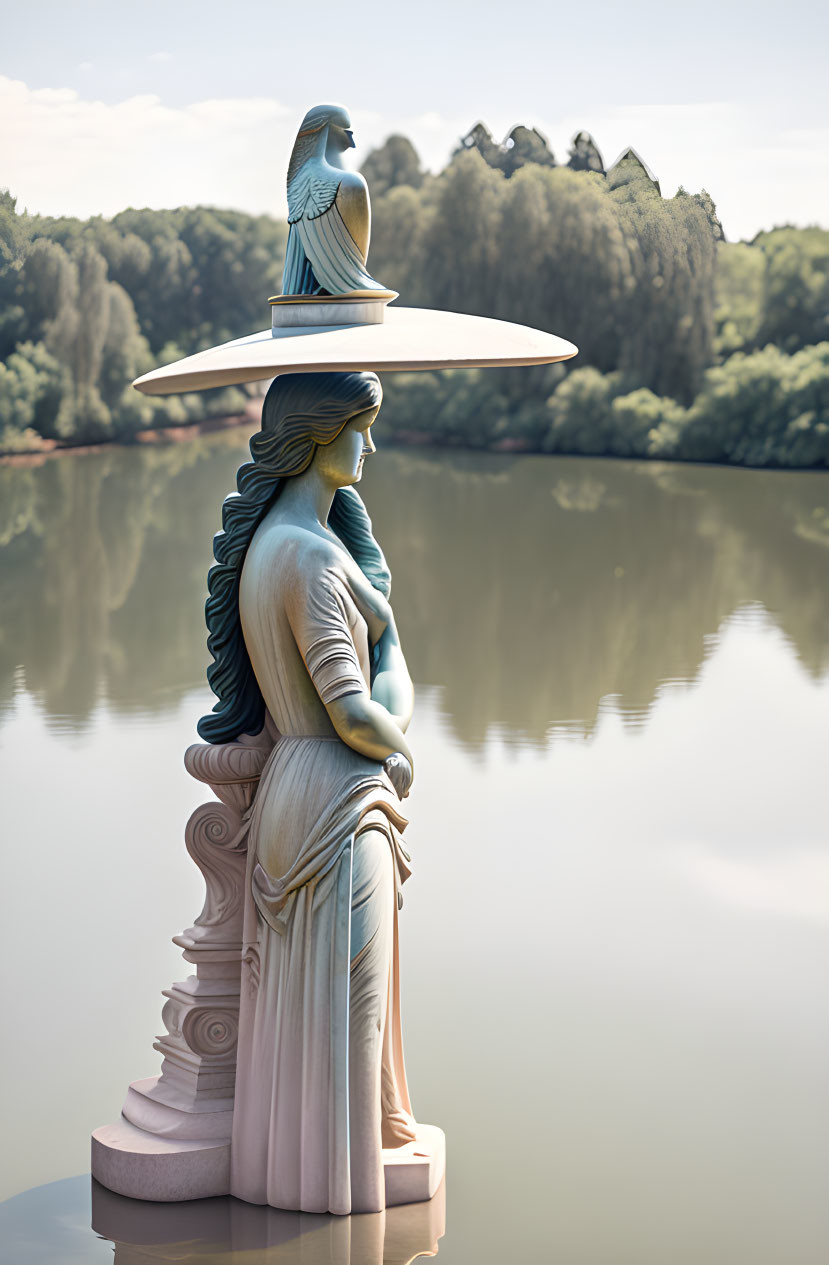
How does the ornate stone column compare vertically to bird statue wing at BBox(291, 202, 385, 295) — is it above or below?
below

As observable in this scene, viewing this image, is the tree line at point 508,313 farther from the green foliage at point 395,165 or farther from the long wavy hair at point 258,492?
the long wavy hair at point 258,492

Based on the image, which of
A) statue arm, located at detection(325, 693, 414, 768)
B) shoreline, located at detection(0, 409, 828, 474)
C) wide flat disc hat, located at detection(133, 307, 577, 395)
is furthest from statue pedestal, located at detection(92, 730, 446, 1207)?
shoreline, located at detection(0, 409, 828, 474)

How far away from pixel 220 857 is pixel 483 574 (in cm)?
Result: 1132

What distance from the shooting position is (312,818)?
3680mm

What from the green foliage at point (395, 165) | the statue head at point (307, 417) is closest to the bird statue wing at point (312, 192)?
the statue head at point (307, 417)

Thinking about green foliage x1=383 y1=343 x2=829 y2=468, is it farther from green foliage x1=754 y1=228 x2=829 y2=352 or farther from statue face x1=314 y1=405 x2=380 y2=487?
statue face x1=314 y1=405 x2=380 y2=487

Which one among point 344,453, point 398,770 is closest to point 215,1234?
point 398,770

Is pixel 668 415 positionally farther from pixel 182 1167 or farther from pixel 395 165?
pixel 182 1167

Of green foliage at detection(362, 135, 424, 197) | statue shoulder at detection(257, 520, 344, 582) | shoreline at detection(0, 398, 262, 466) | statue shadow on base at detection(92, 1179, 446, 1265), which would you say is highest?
green foliage at detection(362, 135, 424, 197)

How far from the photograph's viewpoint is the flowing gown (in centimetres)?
365

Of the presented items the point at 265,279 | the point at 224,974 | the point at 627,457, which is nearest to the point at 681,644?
the point at 224,974

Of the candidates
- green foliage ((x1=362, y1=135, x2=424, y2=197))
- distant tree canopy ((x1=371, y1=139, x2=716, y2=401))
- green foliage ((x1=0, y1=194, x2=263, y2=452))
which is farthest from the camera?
green foliage ((x1=362, y1=135, x2=424, y2=197))

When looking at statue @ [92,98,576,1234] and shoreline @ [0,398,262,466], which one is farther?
shoreline @ [0,398,262,466]

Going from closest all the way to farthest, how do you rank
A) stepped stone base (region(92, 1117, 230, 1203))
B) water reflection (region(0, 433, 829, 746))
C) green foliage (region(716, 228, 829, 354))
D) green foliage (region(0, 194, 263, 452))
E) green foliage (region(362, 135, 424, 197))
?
stepped stone base (region(92, 1117, 230, 1203)), water reflection (region(0, 433, 829, 746)), green foliage (region(0, 194, 263, 452)), green foliage (region(716, 228, 829, 354)), green foliage (region(362, 135, 424, 197))
